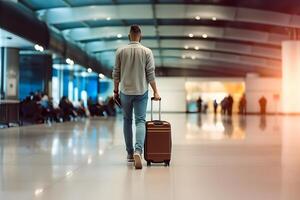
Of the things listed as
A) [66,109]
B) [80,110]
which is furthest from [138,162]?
[80,110]

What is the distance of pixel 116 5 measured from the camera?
25859 millimetres

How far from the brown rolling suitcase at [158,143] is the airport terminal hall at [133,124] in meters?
0.01

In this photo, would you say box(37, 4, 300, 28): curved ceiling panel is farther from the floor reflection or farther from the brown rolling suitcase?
the brown rolling suitcase

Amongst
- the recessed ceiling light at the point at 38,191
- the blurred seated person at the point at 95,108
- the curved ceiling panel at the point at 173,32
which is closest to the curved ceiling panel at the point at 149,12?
the curved ceiling panel at the point at 173,32

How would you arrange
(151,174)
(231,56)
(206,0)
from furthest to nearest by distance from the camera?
1. (231,56)
2. (206,0)
3. (151,174)

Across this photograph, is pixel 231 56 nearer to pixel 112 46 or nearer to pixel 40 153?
pixel 112 46

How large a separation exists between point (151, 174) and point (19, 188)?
162 centimetres

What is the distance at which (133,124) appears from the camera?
16.6m

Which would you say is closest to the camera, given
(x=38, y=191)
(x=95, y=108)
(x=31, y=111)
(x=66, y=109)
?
(x=38, y=191)

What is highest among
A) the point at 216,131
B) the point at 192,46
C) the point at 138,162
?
the point at 192,46

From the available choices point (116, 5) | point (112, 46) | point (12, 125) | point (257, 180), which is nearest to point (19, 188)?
point (257, 180)

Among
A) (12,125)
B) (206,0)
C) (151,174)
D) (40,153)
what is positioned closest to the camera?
(151,174)

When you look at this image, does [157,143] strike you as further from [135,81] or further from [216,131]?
[216,131]

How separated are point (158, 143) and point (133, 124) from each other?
9788 millimetres
